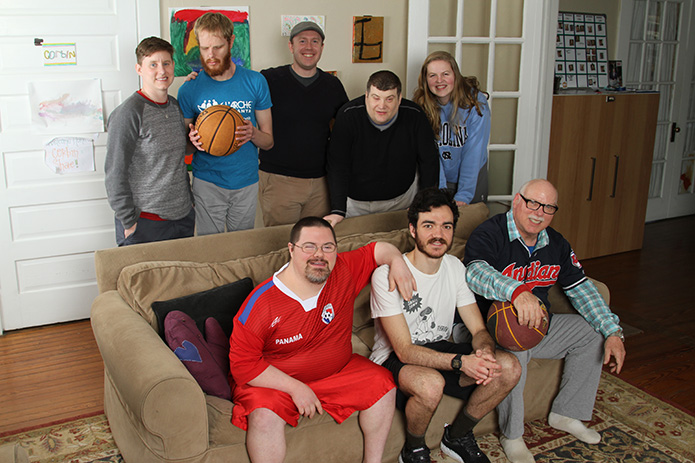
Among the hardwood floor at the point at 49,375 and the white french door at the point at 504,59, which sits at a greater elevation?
the white french door at the point at 504,59

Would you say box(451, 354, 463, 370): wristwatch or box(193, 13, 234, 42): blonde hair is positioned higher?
box(193, 13, 234, 42): blonde hair

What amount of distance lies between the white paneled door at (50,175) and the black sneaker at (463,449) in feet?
8.03

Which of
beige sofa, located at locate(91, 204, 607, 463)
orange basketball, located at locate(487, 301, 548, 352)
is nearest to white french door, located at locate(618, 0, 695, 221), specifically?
beige sofa, located at locate(91, 204, 607, 463)

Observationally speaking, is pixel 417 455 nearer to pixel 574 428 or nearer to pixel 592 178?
pixel 574 428

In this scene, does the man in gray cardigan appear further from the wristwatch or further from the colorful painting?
the wristwatch

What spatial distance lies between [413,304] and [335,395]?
493 mm

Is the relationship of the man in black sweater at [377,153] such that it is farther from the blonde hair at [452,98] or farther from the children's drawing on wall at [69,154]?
the children's drawing on wall at [69,154]

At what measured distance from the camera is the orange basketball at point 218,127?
2.89 metres

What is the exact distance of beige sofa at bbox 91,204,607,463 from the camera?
6.46ft

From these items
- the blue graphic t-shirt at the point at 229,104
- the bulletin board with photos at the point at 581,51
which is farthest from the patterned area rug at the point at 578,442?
the bulletin board with photos at the point at 581,51

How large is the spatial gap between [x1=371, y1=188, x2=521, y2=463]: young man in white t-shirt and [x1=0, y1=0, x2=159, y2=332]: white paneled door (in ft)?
7.06

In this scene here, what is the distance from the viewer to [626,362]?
3.40 meters

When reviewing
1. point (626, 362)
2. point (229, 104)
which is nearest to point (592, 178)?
point (626, 362)

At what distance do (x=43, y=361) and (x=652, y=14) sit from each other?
574 cm
